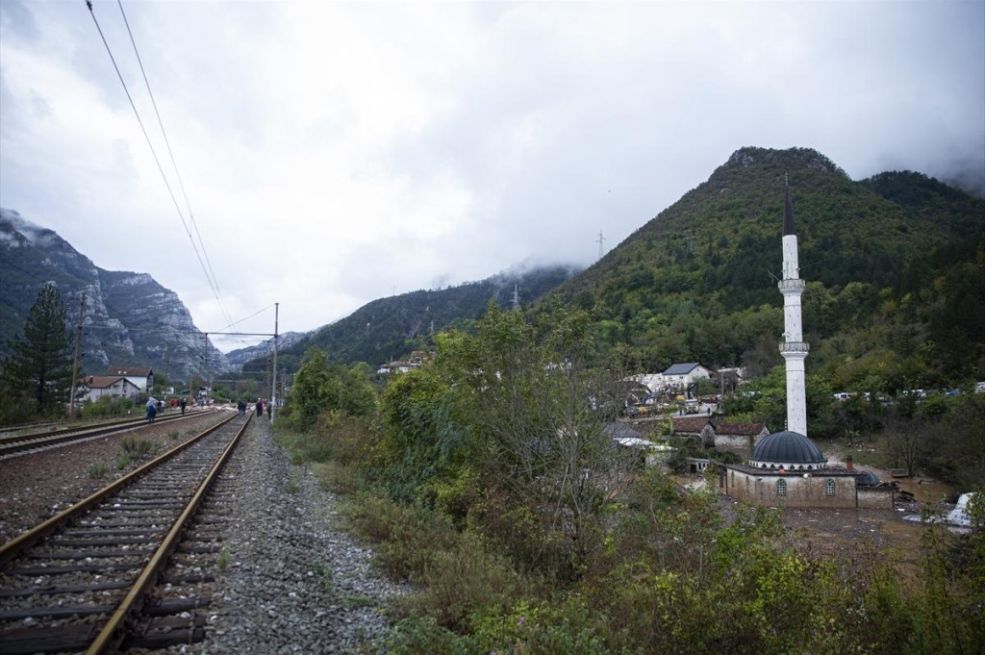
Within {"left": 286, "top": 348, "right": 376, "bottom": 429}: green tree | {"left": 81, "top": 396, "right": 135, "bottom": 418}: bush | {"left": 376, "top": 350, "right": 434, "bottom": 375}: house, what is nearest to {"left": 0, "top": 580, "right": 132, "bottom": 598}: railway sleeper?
{"left": 376, "top": 350, "right": 434, "bottom": 375}: house

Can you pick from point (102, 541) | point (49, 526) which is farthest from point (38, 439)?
point (102, 541)

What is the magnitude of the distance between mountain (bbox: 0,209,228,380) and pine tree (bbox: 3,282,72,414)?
3461 centimetres

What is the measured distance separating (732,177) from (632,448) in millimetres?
182657

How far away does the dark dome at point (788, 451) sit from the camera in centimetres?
3288

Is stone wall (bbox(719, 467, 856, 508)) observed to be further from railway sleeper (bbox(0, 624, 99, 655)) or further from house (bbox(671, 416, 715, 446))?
railway sleeper (bbox(0, 624, 99, 655))

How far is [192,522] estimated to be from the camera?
769cm

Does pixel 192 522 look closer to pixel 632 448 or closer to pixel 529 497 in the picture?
pixel 529 497

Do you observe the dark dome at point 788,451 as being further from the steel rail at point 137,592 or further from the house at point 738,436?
the steel rail at point 137,592

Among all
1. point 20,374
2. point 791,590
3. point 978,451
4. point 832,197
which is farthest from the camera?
point 832,197

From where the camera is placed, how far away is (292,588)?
5621mm

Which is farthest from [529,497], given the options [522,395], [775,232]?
[775,232]

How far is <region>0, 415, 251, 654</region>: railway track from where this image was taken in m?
4.09

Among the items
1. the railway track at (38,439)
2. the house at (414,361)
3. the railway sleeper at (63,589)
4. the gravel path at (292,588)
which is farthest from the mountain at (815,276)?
the railway track at (38,439)

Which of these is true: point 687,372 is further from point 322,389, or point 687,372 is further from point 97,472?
point 97,472
